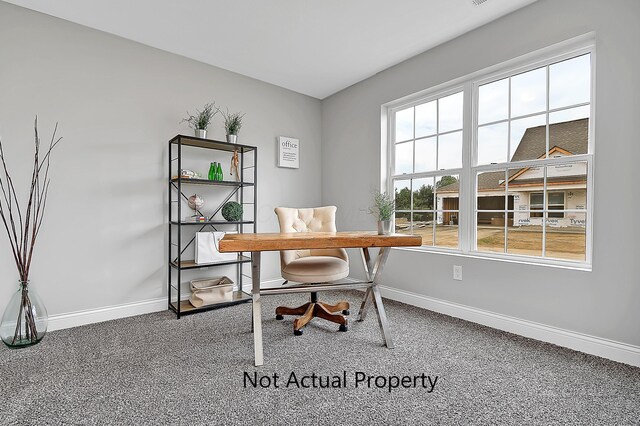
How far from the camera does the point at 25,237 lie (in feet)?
7.53

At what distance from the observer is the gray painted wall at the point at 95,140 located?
2.39m

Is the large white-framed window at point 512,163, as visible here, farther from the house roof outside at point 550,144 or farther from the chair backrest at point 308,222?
the chair backrest at point 308,222

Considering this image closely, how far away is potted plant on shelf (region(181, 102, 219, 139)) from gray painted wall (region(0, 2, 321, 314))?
0.08m

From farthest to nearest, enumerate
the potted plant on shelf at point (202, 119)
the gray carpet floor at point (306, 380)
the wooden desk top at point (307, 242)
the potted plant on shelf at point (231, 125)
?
the potted plant on shelf at point (231, 125), the potted plant on shelf at point (202, 119), the wooden desk top at point (307, 242), the gray carpet floor at point (306, 380)

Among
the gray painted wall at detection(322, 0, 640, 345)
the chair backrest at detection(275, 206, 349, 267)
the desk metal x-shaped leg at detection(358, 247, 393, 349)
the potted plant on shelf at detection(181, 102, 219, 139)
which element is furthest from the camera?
Result: the potted plant on shelf at detection(181, 102, 219, 139)

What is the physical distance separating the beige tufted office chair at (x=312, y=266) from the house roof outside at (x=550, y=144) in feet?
4.74

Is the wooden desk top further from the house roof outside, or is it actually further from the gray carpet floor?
the house roof outside

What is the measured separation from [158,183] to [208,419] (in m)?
2.25

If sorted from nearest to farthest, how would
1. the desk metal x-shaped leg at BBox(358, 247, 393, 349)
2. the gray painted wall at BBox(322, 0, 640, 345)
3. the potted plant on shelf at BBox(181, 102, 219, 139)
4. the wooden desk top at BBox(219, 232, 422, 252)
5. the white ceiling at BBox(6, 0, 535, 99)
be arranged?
the wooden desk top at BBox(219, 232, 422, 252) < the gray painted wall at BBox(322, 0, 640, 345) < the desk metal x-shaped leg at BBox(358, 247, 393, 349) < the white ceiling at BBox(6, 0, 535, 99) < the potted plant on shelf at BBox(181, 102, 219, 139)

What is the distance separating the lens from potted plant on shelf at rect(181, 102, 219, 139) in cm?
295

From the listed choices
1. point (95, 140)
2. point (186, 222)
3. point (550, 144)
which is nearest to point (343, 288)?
point (186, 222)

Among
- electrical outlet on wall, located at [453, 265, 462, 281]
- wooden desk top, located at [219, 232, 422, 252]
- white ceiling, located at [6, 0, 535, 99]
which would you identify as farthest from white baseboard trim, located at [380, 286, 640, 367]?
white ceiling, located at [6, 0, 535, 99]

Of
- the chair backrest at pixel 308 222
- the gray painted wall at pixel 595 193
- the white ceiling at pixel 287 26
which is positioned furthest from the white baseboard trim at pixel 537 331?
the white ceiling at pixel 287 26

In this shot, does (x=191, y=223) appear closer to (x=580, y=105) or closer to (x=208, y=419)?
(x=208, y=419)
